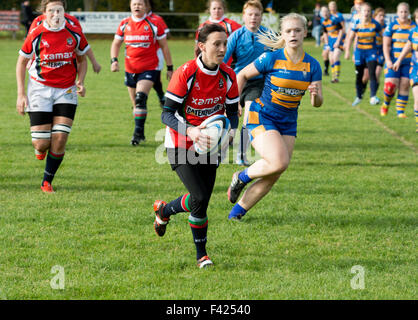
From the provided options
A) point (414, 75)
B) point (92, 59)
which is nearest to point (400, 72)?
point (414, 75)

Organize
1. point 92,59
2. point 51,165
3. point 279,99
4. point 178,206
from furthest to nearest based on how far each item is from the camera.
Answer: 1. point 92,59
2. point 51,165
3. point 279,99
4. point 178,206

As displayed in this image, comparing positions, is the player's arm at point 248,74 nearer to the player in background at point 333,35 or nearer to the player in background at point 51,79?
the player in background at point 51,79

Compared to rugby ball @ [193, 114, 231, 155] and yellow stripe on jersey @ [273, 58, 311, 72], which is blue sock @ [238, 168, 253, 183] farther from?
rugby ball @ [193, 114, 231, 155]

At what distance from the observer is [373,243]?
20.0 feet

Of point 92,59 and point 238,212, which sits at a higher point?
point 92,59

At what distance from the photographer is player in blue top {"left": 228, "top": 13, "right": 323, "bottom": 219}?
249 inches

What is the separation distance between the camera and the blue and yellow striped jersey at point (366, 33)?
1557 centimetres

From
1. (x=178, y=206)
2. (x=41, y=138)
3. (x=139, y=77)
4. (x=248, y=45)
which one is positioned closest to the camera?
(x=178, y=206)

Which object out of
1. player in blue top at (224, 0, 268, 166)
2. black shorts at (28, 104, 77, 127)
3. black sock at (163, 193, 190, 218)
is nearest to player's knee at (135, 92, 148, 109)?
player in blue top at (224, 0, 268, 166)

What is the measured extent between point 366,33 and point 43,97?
998 cm

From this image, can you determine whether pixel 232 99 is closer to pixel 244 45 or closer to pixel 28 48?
pixel 28 48

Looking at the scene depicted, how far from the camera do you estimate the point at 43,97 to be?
7.67 m

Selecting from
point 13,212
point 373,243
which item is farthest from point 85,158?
point 373,243
